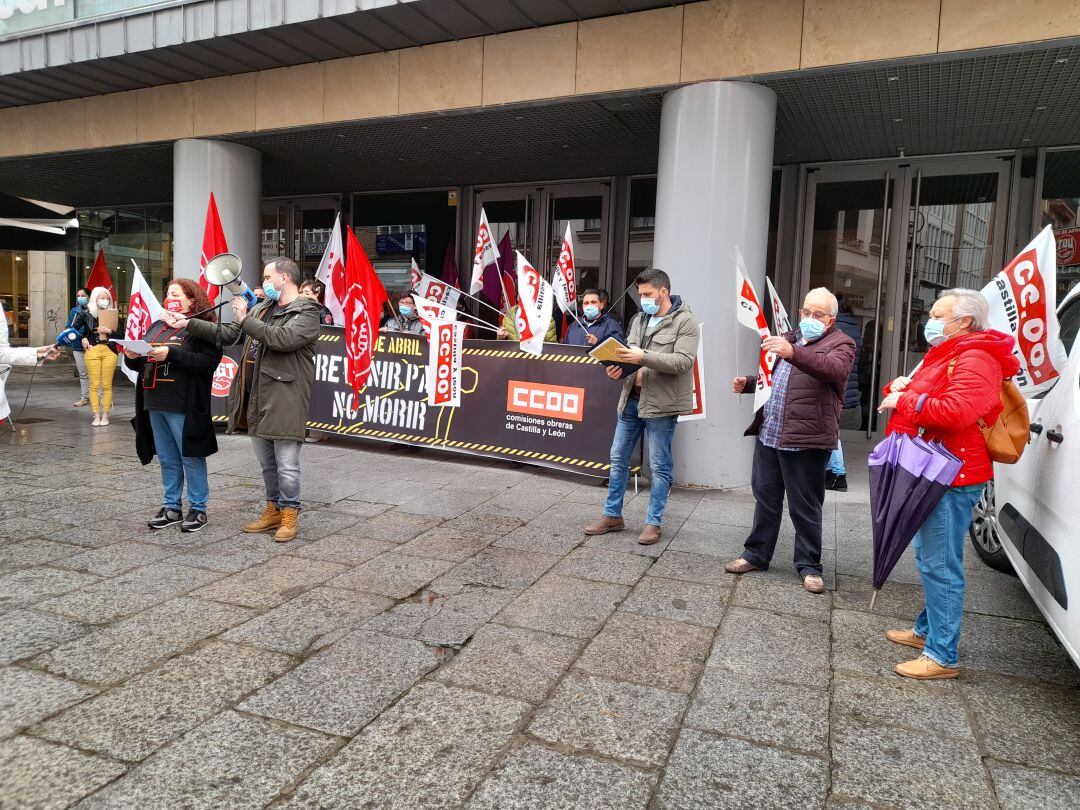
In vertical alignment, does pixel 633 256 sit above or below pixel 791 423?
above

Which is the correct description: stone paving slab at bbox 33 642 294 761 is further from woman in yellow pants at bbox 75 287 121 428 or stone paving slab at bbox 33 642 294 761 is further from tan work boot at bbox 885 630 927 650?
woman in yellow pants at bbox 75 287 121 428

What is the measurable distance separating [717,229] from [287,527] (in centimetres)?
486

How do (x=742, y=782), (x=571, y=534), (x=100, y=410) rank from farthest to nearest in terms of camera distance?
1. (x=100, y=410)
2. (x=571, y=534)
3. (x=742, y=782)

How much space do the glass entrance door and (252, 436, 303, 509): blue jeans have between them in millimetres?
8385

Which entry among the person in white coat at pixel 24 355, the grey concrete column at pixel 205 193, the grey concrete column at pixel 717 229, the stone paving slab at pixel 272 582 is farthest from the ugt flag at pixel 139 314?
the grey concrete column at pixel 205 193

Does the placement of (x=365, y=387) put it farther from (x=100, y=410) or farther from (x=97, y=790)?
(x=97, y=790)

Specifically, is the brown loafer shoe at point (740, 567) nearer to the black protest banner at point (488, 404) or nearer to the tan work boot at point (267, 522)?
the black protest banner at point (488, 404)

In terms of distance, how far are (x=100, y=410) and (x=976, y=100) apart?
1143 centimetres

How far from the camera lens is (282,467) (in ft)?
17.9

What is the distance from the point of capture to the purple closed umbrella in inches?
136

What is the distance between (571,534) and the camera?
5797 mm

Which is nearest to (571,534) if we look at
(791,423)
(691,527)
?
(691,527)

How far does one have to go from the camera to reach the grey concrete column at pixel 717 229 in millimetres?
7434

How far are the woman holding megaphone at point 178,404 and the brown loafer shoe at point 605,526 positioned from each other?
2.85 metres
